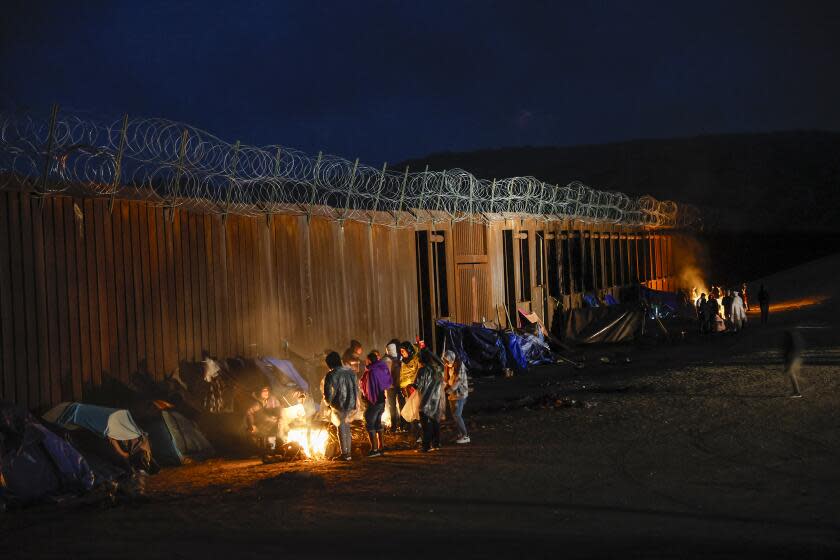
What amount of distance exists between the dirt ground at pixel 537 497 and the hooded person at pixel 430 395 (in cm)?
23

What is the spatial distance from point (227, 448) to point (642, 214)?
29.2m

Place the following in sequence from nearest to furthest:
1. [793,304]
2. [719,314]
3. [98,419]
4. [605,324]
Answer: [98,419], [605,324], [719,314], [793,304]

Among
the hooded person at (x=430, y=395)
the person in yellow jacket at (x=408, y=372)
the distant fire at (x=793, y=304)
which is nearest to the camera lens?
the hooded person at (x=430, y=395)

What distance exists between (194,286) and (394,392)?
328cm

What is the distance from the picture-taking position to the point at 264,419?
1084cm

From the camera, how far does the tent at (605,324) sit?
77.5ft

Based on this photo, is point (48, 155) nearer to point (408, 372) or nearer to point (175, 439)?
point (175, 439)

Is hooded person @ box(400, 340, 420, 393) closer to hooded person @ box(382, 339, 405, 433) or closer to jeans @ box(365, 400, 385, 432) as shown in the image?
hooded person @ box(382, 339, 405, 433)

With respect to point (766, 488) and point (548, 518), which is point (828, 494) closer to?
point (766, 488)

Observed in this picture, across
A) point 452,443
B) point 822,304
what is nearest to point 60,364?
point 452,443

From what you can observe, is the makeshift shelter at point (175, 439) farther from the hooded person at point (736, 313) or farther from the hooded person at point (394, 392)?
the hooded person at point (736, 313)

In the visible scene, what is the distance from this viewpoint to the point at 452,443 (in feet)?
35.7

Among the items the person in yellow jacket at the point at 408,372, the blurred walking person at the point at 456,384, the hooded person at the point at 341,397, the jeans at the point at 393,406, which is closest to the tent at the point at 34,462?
the hooded person at the point at 341,397

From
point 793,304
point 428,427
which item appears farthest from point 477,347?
point 793,304
